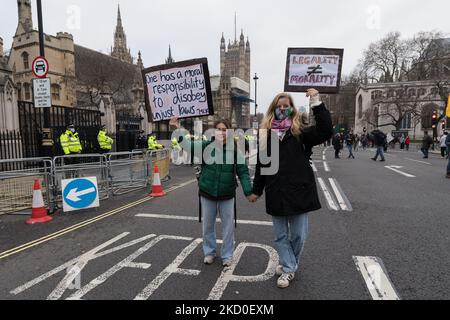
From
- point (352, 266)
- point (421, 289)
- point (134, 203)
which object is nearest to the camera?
point (421, 289)

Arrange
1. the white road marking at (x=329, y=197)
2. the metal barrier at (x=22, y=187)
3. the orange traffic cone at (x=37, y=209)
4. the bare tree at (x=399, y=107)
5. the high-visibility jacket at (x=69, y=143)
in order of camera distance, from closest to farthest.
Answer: the orange traffic cone at (x=37, y=209), the metal barrier at (x=22, y=187), the white road marking at (x=329, y=197), the high-visibility jacket at (x=69, y=143), the bare tree at (x=399, y=107)

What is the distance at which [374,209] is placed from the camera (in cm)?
647

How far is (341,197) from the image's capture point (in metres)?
7.67

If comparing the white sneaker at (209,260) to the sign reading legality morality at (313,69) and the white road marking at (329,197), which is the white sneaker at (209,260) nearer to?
the sign reading legality morality at (313,69)

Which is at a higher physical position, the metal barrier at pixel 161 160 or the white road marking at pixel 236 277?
the metal barrier at pixel 161 160

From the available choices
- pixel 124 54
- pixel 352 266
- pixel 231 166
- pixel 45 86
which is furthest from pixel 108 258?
pixel 124 54

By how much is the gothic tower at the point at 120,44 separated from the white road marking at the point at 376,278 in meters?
83.9

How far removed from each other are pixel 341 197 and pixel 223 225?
4.91m

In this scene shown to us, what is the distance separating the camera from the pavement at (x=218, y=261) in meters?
3.15

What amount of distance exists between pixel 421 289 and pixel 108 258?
Answer: 3752mm

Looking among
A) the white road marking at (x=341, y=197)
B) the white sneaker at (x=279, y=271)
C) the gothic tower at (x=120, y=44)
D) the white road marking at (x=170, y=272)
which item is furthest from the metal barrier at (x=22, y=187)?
the gothic tower at (x=120, y=44)

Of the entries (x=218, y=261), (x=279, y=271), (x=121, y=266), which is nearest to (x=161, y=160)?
(x=121, y=266)

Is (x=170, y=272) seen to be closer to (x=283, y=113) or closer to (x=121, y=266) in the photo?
(x=121, y=266)
